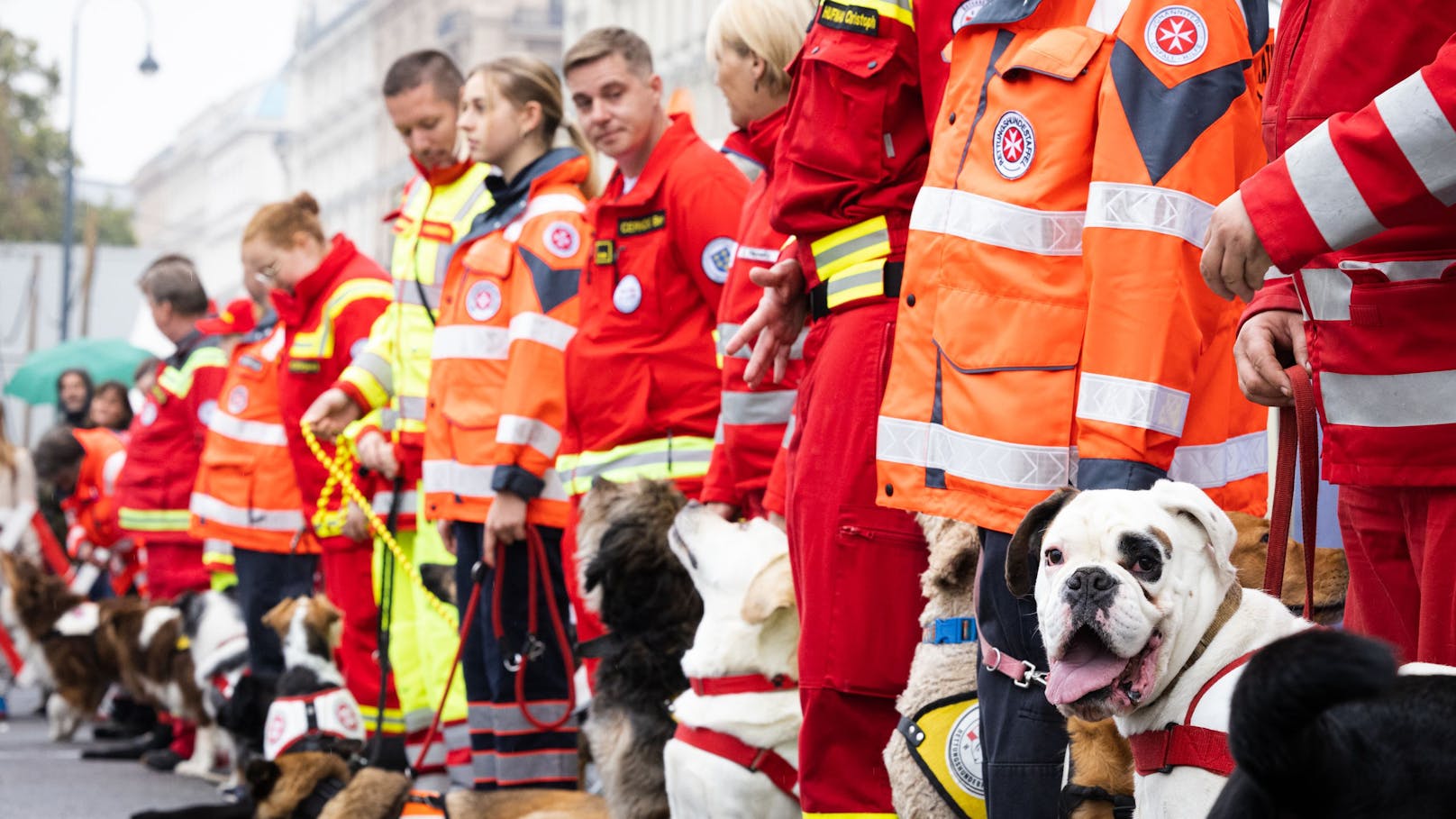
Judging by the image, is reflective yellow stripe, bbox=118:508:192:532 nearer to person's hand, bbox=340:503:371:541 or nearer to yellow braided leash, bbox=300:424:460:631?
yellow braided leash, bbox=300:424:460:631

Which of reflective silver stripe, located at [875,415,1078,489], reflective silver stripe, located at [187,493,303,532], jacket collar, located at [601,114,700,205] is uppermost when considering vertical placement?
jacket collar, located at [601,114,700,205]

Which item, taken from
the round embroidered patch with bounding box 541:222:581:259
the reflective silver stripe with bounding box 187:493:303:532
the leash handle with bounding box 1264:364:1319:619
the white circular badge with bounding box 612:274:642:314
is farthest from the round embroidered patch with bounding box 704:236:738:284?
the reflective silver stripe with bounding box 187:493:303:532

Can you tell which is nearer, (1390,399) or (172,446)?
(1390,399)

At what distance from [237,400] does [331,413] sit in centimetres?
216

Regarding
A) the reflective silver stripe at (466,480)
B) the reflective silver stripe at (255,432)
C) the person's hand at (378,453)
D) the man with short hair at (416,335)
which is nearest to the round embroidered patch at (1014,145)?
the reflective silver stripe at (466,480)

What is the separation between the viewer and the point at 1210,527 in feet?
9.70

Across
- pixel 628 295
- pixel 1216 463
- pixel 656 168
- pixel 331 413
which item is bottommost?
pixel 1216 463

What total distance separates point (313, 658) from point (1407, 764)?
693cm

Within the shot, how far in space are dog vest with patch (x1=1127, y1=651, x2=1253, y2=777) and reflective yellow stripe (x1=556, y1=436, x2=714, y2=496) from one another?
331cm

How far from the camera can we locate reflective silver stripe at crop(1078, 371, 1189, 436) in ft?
10.9

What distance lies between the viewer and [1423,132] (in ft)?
8.25

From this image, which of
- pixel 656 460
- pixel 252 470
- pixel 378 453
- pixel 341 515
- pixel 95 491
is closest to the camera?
pixel 656 460

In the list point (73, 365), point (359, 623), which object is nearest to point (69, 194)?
point (73, 365)

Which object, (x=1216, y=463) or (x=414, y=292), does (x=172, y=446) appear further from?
(x=1216, y=463)
